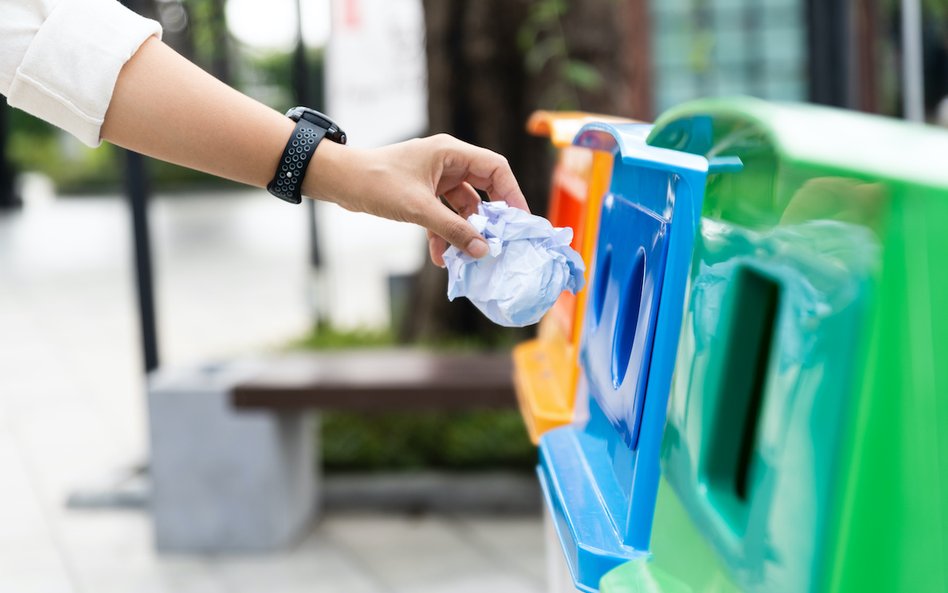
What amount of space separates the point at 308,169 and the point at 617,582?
2.50ft

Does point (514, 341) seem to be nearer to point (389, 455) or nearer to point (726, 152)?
point (389, 455)

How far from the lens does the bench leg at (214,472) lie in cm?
401

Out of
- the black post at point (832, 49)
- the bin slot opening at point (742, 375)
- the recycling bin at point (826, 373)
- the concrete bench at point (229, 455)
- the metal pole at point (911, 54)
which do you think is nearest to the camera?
the recycling bin at point (826, 373)

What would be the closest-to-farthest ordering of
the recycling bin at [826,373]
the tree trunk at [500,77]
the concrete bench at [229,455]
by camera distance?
the recycling bin at [826,373]
the concrete bench at [229,455]
the tree trunk at [500,77]

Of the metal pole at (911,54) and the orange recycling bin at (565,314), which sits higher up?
the metal pole at (911,54)

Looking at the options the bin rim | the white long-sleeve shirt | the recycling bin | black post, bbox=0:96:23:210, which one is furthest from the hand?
black post, bbox=0:96:23:210

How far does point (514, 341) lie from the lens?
5.24 metres

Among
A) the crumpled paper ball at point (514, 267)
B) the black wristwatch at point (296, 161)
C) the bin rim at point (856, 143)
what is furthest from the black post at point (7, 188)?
the bin rim at point (856, 143)

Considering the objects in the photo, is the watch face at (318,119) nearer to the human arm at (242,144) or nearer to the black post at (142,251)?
the human arm at (242,144)

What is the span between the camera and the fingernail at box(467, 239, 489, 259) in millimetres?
1677

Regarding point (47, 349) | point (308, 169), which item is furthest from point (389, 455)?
point (47, 349)

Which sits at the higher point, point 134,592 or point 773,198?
point 773,198

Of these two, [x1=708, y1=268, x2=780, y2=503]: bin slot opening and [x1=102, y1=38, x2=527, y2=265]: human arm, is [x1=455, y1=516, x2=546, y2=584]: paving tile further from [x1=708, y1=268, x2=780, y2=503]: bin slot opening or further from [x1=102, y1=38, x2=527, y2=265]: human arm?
[x1=708, y1=268, x2=780, y2=503]: bin slot opening

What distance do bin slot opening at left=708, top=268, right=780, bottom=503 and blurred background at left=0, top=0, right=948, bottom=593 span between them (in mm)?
2471
